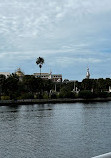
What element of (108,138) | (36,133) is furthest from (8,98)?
(108,138)

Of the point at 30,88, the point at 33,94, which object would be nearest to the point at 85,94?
the point at 33,94

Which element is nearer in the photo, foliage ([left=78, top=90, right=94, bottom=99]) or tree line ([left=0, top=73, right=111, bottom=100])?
tree line ([left=0, top=73, right=111, bottom=100])

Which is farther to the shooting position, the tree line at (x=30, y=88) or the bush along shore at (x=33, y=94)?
the tree line at (x=30, y=88)

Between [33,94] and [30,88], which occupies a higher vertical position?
[30,88]

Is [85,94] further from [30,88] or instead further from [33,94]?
[30,88]

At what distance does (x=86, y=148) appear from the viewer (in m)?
32.8

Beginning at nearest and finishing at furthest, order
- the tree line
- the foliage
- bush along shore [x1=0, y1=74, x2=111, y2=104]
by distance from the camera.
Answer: bush along shore [x1=0, y1=74, x2=111, y2=104], the tree line, the foliage

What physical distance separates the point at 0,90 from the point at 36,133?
3893 inches

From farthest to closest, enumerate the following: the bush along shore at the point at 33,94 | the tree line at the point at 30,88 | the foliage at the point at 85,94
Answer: the foliage at the point at 85,94 < the tree line at the point at 30,88 < the bush along shore at the point at 33,94

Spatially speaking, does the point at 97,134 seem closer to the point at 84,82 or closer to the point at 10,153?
the point at 10,153

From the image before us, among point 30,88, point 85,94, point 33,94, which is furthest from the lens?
point 85,94

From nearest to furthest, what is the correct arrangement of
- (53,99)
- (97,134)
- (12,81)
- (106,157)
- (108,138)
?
(106,157)
(108,138)
(97,134)
(12,81)
(53,99)

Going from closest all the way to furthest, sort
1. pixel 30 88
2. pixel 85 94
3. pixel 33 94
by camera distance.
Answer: pixel 33 94 < pixel 30 88 < pixel 85 94

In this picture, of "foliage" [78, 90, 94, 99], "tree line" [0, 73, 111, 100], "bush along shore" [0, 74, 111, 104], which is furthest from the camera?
"foliage" [78, 90, 94, 99]
